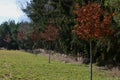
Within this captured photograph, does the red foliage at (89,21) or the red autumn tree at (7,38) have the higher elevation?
the red autumn tree at (7,38)

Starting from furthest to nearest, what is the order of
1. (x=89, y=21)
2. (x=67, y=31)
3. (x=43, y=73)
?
(x=67, y=31) → (x=43, y=73) → (x=89, y=21)

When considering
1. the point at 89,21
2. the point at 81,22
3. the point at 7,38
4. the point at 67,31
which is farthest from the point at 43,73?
the point at 7,38

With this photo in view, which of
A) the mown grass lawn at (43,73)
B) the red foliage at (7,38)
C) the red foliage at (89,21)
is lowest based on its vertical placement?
the mown grass lawn at (43,73)

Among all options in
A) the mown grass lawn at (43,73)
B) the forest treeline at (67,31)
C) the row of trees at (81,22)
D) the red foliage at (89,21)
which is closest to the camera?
the red foliage at (89,21)

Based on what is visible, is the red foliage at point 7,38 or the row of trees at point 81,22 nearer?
the row of trees at point 81,22

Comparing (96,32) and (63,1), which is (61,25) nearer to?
(63,1)

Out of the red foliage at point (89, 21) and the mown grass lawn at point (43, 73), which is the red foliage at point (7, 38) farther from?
the red foliage at point (89, 21)

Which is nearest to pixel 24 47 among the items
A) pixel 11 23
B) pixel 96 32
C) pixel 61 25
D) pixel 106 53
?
pixel 11 23

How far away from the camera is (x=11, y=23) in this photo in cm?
10700

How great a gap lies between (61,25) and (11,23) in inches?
2370

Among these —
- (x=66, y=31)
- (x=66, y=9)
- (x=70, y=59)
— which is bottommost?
(x=70, y=59)

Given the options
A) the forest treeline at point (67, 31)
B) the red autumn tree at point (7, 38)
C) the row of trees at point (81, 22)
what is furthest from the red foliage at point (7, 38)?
the row of trees at point (81, 22)

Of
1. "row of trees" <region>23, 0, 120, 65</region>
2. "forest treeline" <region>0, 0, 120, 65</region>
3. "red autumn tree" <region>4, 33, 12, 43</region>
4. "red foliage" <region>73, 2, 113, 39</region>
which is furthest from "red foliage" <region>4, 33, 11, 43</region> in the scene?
"red foliage" <region>73, 2, 113, 39</region>

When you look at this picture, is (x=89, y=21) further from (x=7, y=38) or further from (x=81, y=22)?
(x=7, y=38)
